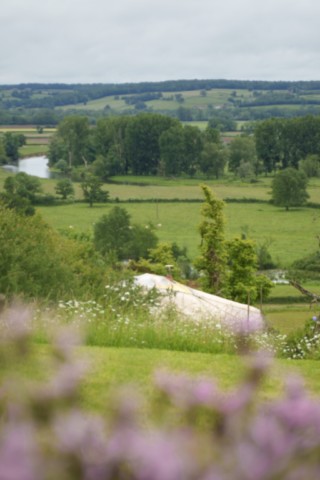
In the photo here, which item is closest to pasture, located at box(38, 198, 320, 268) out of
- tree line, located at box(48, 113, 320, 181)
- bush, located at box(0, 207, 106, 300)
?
tree line, located at box(48, 113, 320, 181)

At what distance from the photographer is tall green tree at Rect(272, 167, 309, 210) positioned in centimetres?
10281

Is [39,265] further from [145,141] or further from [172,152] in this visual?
[145,141]

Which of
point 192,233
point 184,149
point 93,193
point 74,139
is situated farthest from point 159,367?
point 74,139

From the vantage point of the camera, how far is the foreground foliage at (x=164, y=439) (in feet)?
4.22

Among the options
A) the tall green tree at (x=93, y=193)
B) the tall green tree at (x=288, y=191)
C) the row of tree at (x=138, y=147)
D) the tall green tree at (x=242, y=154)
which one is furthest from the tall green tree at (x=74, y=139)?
the tall green tree at (x=288, y=191)

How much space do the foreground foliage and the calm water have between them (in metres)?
130

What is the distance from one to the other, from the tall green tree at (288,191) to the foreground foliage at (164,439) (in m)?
101

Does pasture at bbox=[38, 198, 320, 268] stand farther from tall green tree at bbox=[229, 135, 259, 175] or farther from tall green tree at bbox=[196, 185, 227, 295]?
tall green tree at bbox=[229, 135, 259, 175]

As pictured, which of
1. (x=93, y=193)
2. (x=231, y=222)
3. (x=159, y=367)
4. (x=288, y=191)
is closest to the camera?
(x=159, y=367)

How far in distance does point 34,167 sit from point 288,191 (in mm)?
65151

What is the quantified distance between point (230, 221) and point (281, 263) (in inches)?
973

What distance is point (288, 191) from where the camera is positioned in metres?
103

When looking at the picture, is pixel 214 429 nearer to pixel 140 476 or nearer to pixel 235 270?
pixel 140 476

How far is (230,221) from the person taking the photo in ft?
299
